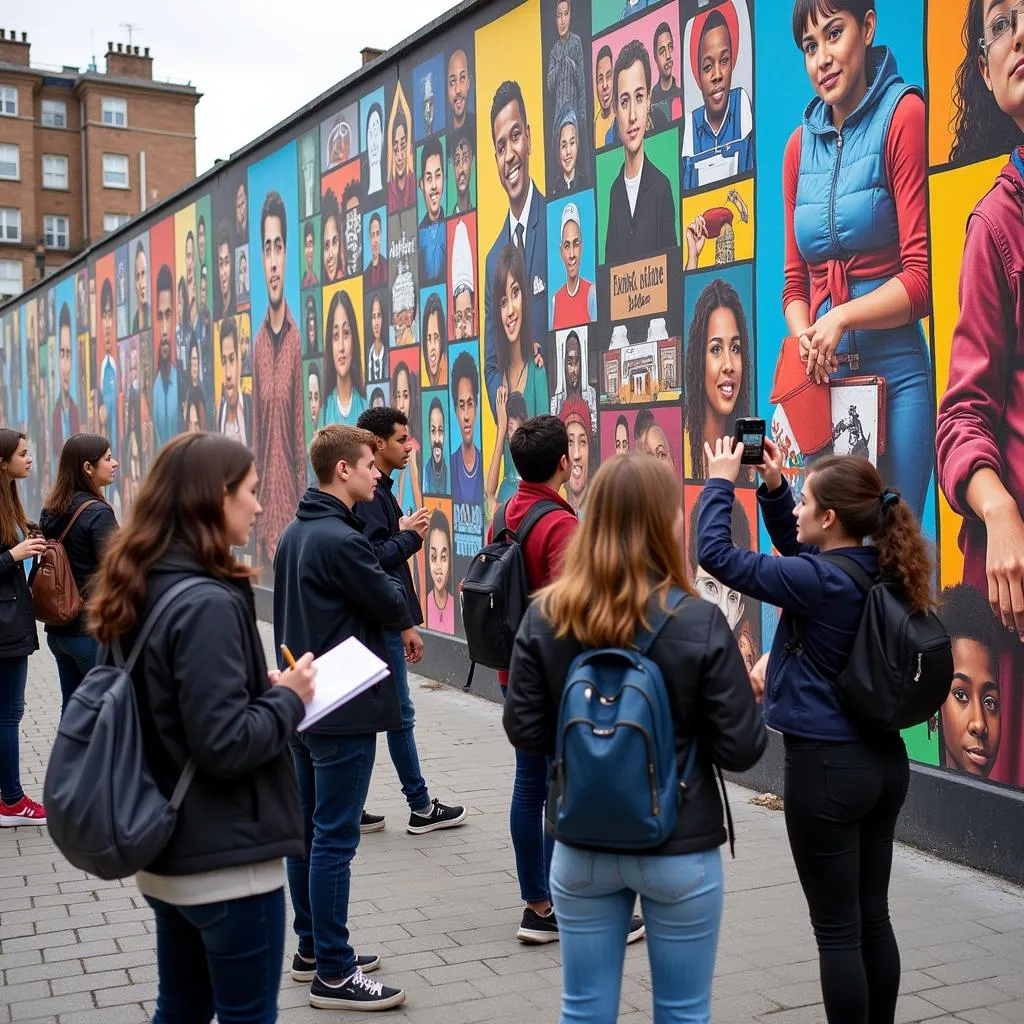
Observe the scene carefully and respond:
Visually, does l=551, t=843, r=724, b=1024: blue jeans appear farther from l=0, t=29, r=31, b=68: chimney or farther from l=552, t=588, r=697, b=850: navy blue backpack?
l=0, t=29, r=31, b=68: chimney

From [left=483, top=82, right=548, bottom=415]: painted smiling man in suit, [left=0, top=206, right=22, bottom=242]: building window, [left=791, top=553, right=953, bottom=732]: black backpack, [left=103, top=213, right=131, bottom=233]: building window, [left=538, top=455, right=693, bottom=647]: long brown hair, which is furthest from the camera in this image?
[left=103, top=213, right=131, bottom=233]: building window

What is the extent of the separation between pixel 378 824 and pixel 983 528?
10.5ft

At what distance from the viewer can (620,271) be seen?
27.3ft

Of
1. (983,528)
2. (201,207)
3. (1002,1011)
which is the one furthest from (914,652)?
(201,207)

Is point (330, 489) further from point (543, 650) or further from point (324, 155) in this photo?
point (324, 155)

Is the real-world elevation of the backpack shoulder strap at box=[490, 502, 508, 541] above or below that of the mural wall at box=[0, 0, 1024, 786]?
below

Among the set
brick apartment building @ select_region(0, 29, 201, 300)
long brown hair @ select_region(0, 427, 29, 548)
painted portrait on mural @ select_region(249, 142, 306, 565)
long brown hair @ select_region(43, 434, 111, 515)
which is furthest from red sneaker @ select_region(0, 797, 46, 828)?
brick apartment building @ select_region(0, 29, 201, 300)

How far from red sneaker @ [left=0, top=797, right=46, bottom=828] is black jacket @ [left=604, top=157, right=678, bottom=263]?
4.70 metres

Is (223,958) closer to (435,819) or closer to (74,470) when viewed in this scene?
(435,819)

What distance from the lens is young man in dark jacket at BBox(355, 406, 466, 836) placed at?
5.82m

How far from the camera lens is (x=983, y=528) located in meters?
5.63

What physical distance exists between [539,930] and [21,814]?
3.32 metres

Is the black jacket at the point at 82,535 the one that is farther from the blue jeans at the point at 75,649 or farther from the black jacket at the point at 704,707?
the black jacket at the point at 704,707

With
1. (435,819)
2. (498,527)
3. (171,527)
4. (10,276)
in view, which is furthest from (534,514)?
(10,276)
